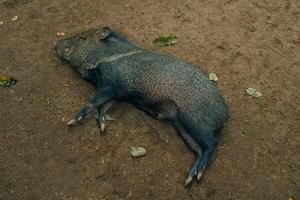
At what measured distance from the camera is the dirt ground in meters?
3.49

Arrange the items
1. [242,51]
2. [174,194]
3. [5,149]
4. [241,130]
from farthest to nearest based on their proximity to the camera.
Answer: [242,51] < [241,130] < [5,149] < [174,194]

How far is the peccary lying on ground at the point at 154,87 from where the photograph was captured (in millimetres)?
3621

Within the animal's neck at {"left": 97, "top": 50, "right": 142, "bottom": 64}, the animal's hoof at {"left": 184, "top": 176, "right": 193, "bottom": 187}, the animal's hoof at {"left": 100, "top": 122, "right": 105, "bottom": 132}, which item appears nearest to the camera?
the animal's hoof at {"left": 184, "top": 176, "right": 193, "bottom": 187}

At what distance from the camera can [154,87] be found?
12.5 feet

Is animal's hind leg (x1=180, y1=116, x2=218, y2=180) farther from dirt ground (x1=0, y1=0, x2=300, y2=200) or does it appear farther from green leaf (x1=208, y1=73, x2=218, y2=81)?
green leaf (x1=208, y1=73, x2=218, y2=81)

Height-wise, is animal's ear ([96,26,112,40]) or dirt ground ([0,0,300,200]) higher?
animal's ear ([96,26,112,40])

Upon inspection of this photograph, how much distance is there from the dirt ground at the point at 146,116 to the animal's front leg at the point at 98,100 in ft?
0.30

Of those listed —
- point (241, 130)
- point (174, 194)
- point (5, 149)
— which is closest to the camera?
point (174, 194)

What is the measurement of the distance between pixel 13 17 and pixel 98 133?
2065 millimetres

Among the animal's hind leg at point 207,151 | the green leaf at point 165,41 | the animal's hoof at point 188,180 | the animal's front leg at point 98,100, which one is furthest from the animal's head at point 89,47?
the animal's hoof at point 188,180

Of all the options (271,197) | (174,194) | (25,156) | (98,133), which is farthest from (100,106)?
(271,197)

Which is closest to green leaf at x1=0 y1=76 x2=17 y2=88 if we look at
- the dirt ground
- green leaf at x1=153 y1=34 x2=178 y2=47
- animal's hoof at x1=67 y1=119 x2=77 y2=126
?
the dirt ground

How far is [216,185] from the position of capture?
3.50 metres

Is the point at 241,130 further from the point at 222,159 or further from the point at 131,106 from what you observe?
the point at 131,106
